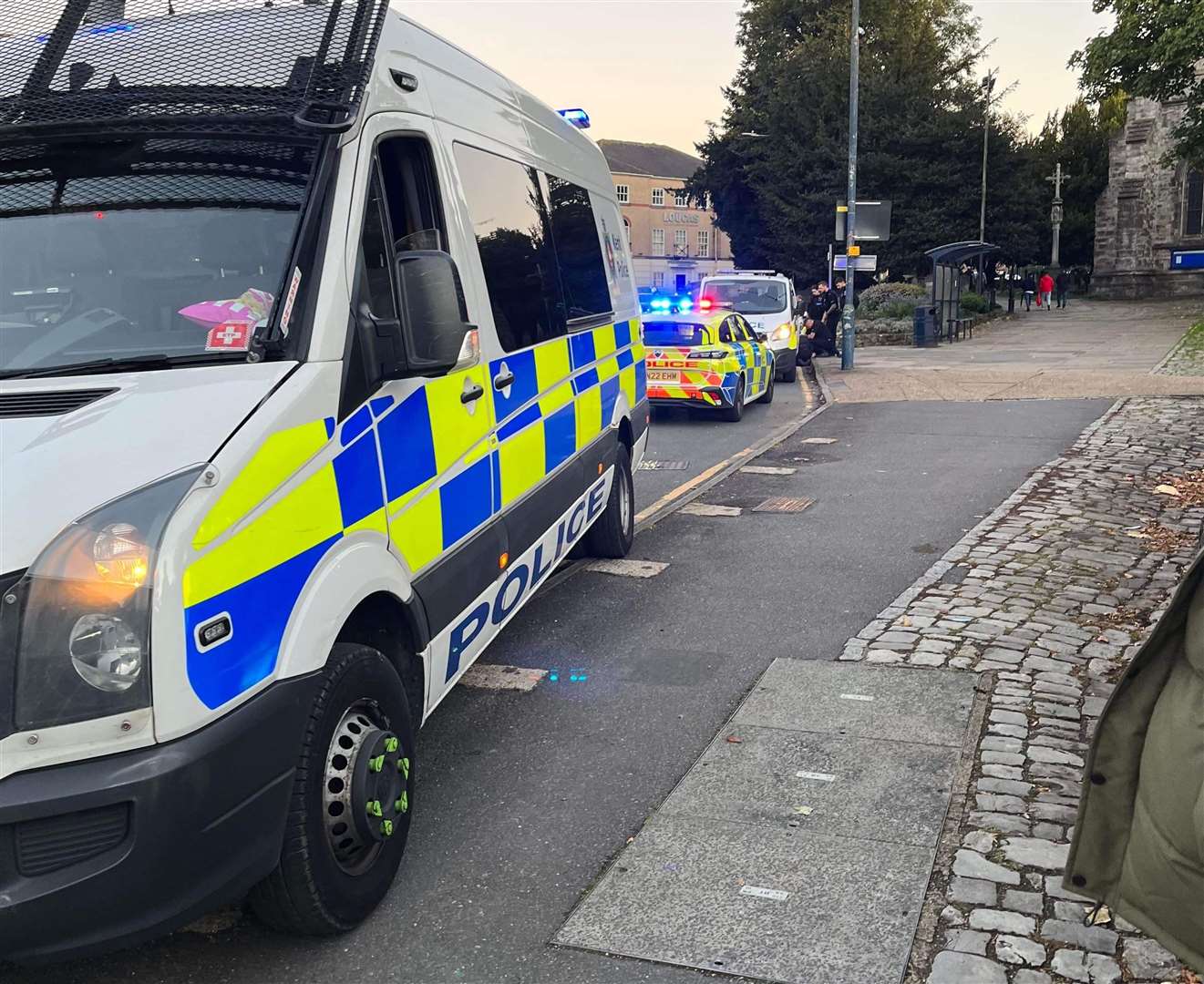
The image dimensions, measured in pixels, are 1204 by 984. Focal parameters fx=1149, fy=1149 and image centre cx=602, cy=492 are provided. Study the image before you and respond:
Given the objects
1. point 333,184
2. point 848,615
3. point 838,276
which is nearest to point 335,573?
point 333,184

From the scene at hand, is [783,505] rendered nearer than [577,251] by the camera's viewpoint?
No

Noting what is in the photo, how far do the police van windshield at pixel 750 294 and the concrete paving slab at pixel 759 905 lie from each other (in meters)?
17.6

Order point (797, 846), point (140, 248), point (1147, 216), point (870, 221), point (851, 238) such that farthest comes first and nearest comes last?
1. point (1147, 216)
2. point (870, 221)
3. point (851, 238)
4. point (797, 846)
5. point (140, 248)

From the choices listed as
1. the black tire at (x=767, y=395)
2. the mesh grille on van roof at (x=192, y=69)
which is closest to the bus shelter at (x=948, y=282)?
the black tire at (x=767, y=395)

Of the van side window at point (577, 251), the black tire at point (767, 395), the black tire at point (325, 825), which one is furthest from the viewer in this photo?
the black tire at point (767, 395)

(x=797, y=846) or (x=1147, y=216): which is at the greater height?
(x=1147, y=216)

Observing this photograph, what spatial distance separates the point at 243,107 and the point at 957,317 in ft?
95.8

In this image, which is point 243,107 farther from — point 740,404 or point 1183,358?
point 1183,358

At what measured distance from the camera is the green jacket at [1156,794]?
2.08 meters

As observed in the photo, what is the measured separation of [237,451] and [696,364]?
39.0ft

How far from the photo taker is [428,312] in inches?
132

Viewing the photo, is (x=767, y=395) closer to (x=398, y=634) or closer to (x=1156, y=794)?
(x=398, y=634)

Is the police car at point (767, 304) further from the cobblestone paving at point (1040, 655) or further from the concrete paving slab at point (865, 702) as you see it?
the concrete paving slab at point (865, 702)

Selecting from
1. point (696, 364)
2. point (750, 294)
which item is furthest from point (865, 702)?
point (750, 294)
